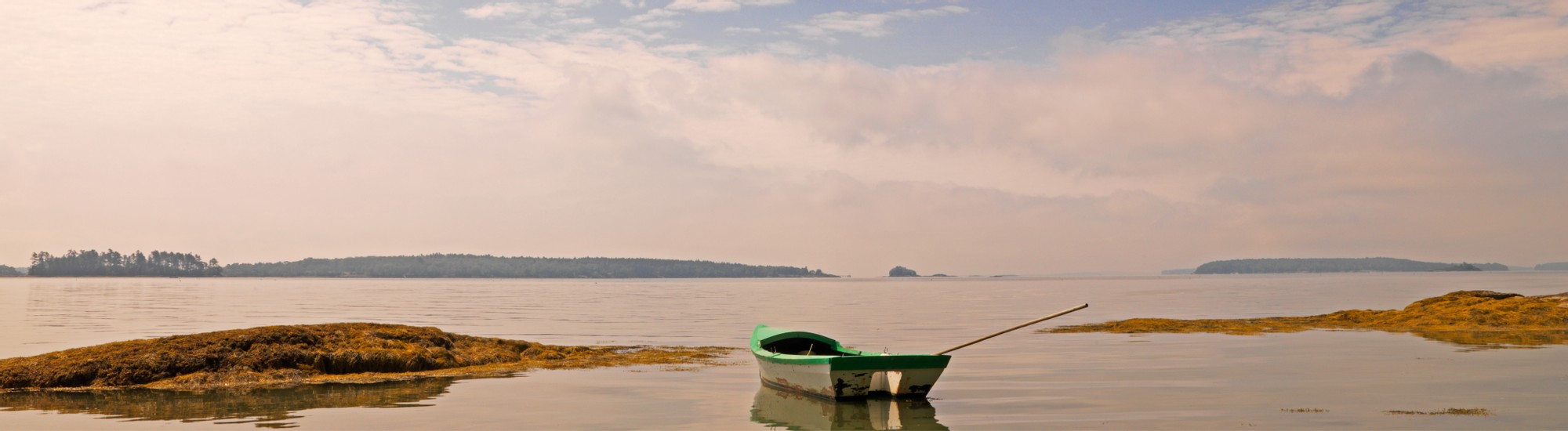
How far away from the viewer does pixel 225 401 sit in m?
24.4

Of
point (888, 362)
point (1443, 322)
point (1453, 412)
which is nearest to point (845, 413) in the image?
point (888, 362)

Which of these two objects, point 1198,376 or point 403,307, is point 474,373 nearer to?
point 1198,376

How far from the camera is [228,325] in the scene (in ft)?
190

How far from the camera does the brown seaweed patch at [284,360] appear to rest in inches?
1071

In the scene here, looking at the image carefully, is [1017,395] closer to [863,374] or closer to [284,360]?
[863,374]

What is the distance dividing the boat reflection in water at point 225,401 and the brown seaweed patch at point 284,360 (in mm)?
946

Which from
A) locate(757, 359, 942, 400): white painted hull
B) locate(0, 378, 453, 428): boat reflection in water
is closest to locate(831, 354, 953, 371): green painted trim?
locate(757, 359, 942, 400): white painted hull

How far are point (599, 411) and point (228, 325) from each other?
44.4 metres

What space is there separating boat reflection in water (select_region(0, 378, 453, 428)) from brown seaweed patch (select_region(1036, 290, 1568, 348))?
34394mm

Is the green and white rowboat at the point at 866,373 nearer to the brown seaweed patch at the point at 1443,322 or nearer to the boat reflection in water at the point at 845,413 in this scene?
the boat reflection in water at the point at 845,413

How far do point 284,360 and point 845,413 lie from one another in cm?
1696

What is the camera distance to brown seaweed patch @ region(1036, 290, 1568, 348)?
4381 centimetres

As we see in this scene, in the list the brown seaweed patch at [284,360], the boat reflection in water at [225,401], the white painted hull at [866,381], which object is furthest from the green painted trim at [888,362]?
the brown seaweed patch at [284,360]

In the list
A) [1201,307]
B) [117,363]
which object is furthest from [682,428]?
[1201,307]
